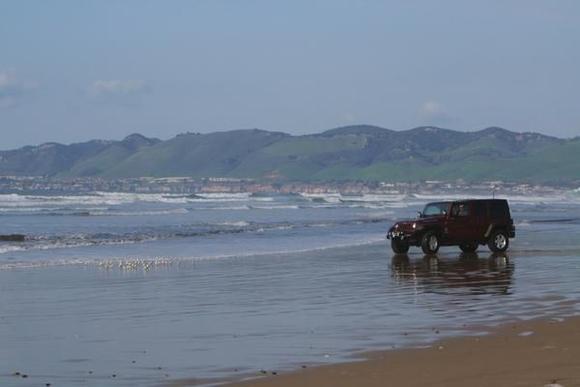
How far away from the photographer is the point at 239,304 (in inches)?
655

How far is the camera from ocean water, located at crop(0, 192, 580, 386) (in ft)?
37.9

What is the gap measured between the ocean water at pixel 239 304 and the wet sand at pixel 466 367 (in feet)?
1.66

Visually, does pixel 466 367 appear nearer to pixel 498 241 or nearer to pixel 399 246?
pixel 399 246

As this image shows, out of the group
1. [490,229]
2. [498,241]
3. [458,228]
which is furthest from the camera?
[490,229]

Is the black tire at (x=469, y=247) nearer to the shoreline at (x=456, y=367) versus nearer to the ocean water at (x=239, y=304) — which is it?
the ocean water at (x=239, y=304)

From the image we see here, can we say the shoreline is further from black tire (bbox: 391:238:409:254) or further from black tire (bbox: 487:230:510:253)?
black tire (bbox: 487:230:510:253)

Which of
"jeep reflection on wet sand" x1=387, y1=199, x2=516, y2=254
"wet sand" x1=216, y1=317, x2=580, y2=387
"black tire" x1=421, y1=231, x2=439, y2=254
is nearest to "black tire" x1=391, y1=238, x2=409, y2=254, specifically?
"jeep reflection on wet sand" x1=387, y1=199, x2=516, y2=254

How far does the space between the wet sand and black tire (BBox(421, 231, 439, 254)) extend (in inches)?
670

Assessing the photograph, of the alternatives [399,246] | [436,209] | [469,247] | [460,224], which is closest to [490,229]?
[469,247]

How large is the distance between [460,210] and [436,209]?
0.73 meters

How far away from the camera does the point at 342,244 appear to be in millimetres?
34906

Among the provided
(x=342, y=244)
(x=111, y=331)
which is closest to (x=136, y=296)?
(x=111, y=331)

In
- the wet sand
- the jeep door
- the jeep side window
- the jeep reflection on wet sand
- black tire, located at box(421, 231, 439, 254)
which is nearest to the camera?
the wet sand

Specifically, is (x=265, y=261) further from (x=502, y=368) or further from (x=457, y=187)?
(x=457, y=187)
